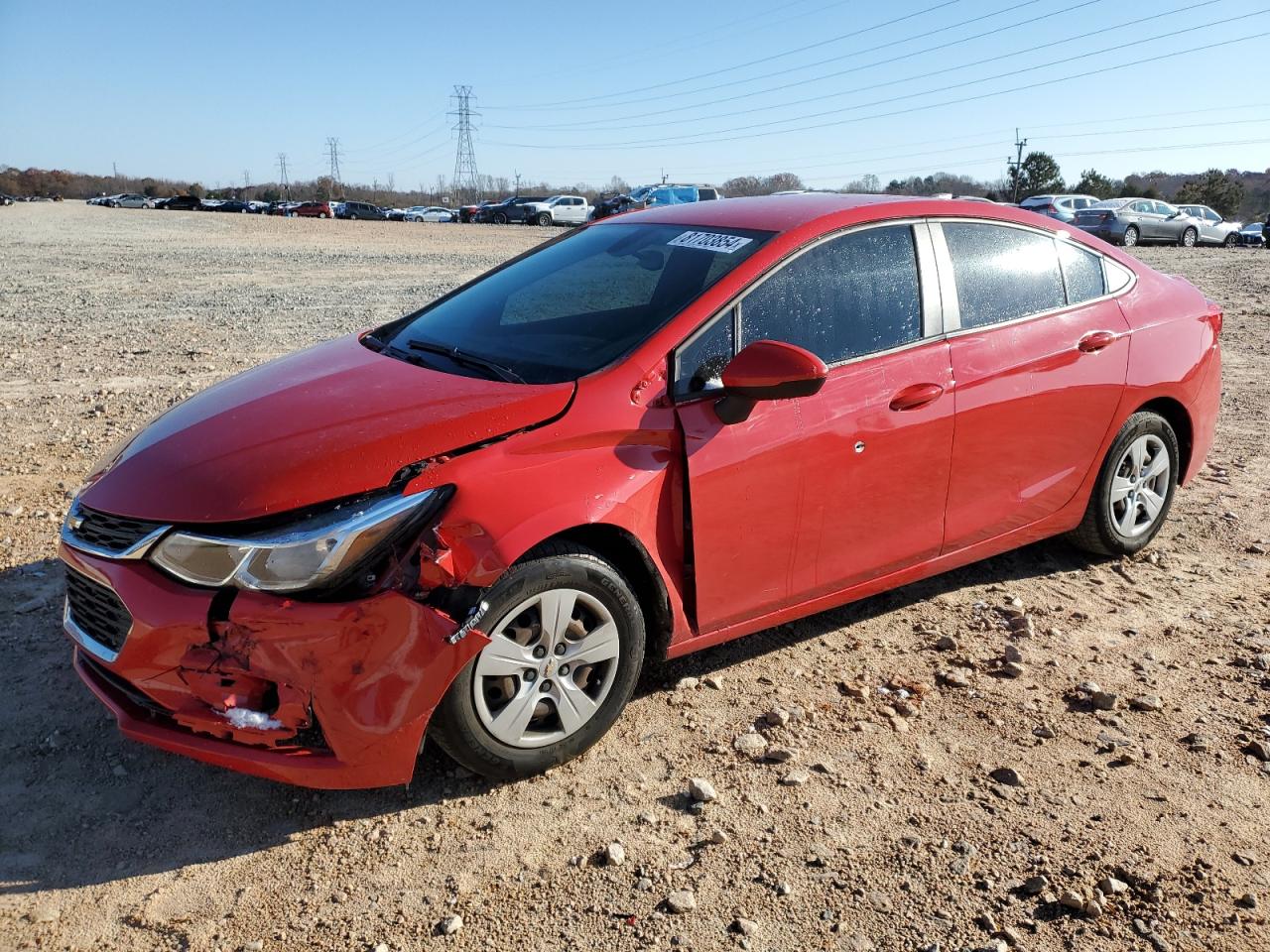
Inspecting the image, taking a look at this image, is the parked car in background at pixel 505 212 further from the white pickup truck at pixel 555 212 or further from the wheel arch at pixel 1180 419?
the wheel arch at pixel 1180 419

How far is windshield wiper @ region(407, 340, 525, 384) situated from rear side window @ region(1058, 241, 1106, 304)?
2.52 metres

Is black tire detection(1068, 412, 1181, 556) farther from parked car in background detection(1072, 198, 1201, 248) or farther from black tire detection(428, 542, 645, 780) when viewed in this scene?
parked car in background detection(1072, 198, 1201, 248)

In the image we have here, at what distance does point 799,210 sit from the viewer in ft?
12.6

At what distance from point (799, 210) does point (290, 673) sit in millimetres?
2486

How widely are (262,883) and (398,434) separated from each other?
127 cm

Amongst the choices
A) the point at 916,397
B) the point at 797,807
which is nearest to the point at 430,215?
the point at 916,397

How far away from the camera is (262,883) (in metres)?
2.66

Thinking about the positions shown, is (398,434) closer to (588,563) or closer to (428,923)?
(588,563)

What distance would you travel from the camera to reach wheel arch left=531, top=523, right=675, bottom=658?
3.05 m

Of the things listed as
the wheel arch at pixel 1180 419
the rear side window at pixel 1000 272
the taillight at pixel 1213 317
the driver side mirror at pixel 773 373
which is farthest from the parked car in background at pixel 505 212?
the driver side mirror at pixel 773 373

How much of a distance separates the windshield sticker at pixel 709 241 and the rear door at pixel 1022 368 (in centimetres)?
88

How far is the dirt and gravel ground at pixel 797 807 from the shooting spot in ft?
8.30

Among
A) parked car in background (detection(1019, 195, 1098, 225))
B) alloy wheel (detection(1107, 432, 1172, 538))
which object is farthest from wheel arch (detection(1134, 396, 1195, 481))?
parked car in background (detection(1019, 195, 1098, 225))

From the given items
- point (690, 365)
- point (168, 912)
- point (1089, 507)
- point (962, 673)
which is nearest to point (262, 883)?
point (168, 912)
